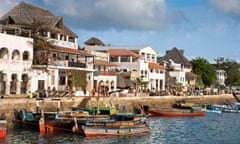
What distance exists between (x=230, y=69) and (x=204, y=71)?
41603 mm

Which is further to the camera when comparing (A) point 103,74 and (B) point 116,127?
(A) point 103,74

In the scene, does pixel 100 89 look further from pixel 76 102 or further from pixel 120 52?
pixel 120 52

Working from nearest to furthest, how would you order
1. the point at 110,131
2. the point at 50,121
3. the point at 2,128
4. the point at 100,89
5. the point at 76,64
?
the point at 2,128
the point at 110,131
the point at 50,121
the point at 76,64
the point at 100,89

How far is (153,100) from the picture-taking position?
72812mm

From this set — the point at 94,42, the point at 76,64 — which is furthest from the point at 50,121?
the point at 94,42

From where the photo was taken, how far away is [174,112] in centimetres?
6569

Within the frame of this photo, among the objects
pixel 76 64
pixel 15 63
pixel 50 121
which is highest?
pixel 76 64

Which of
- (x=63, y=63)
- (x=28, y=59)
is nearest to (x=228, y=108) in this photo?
(x=63, y=63)

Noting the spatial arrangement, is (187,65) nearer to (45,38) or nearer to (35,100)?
(45,38)

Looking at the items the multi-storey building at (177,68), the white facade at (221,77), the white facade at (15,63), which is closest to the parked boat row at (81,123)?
the white facade at (15,63)

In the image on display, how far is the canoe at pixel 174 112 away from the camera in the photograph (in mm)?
64188

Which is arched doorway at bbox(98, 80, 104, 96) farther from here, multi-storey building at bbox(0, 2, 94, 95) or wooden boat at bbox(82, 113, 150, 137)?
wooden boat at bbox(82, 113, 150, 137)

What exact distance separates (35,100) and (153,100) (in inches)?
1133

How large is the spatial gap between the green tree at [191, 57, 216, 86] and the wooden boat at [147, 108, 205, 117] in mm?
59366
